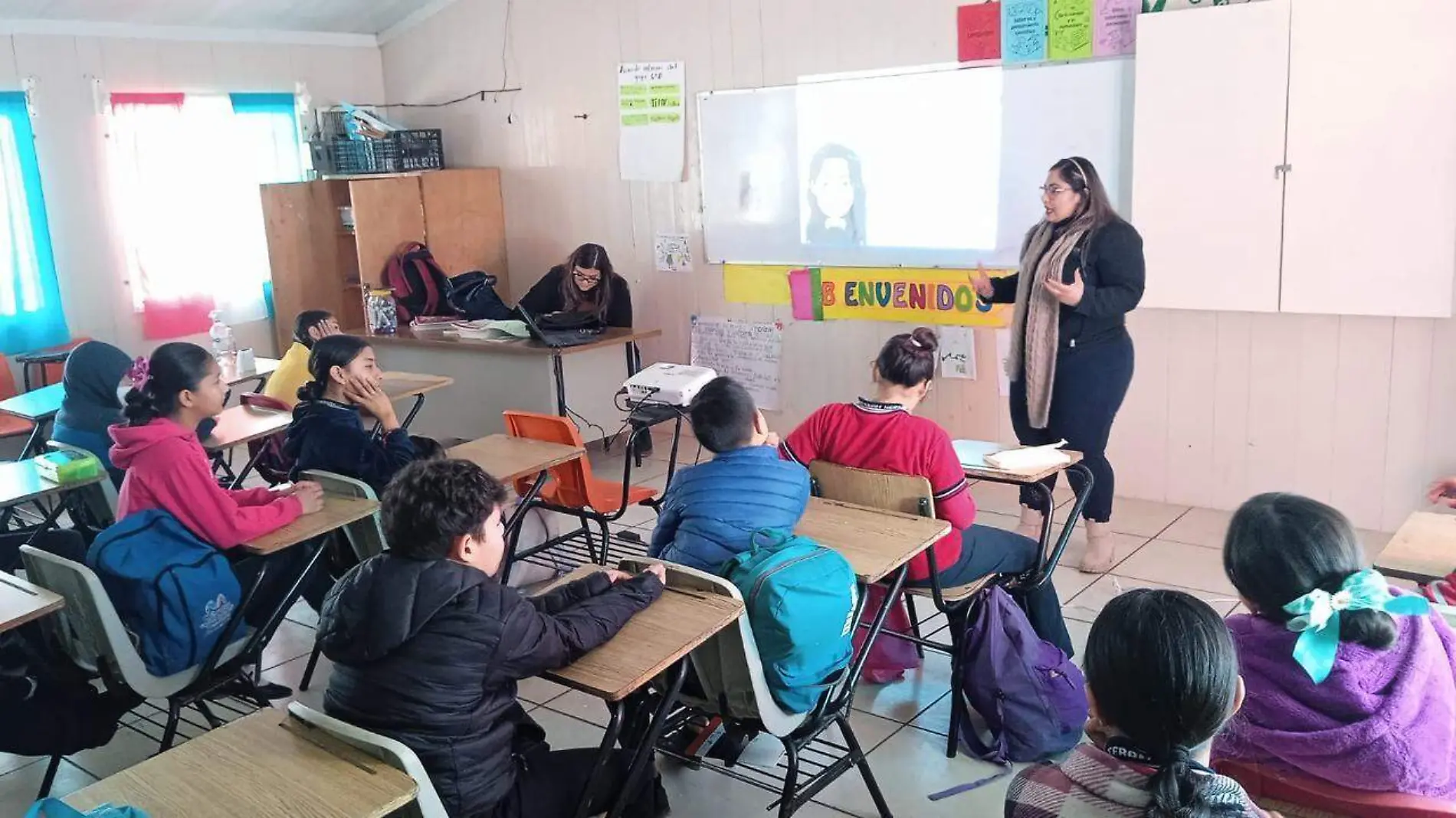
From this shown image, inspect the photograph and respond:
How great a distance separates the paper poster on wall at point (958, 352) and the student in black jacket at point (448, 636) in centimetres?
329

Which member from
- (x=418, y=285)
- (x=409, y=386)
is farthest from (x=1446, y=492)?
(x=418, y=285)

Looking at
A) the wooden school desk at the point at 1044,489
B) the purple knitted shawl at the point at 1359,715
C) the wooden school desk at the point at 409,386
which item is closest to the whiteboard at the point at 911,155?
the wooden school desk at the point at 409,386

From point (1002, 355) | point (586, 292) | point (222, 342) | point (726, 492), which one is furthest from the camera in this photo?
point (586, 292)

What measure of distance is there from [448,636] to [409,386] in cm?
285

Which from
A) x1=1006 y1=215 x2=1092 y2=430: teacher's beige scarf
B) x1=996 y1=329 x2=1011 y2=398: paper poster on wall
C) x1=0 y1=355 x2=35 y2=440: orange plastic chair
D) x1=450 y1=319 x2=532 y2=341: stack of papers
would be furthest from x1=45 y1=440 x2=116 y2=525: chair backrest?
x1=996 y1=329 x2=1011 y2=398: paper poster on wall

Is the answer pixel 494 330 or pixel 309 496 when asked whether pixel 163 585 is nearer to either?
pixel 309 496

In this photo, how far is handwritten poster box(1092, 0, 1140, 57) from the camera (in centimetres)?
432

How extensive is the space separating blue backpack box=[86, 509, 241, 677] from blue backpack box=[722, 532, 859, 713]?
123 cm

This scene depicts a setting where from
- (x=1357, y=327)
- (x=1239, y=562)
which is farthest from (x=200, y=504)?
(x=1357, y=327)

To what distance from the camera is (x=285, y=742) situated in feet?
5.77

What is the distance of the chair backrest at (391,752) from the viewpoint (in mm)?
1653

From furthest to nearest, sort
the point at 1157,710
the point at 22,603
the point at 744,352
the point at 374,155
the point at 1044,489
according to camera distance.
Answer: the point at 374,155 → the point at 744,352 → the point at 1044,489 → the point at 22,603 → the point at 1157,710

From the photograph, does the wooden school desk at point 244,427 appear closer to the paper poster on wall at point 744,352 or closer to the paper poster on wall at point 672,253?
the paper poster on wall at point 744,352

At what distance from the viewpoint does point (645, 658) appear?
1.92 metres
